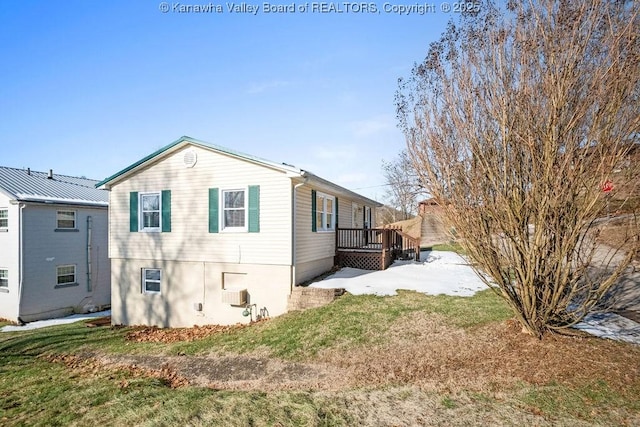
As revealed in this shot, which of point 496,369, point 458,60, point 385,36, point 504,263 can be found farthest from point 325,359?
point 385,36

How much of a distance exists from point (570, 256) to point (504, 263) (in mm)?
917

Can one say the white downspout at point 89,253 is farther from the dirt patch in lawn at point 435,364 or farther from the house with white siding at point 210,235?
the dirt patch in lawn at point 435,364

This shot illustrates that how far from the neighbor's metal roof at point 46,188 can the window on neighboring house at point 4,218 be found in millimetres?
1191

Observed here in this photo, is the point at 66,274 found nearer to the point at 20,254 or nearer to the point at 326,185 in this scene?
the point at 20,254

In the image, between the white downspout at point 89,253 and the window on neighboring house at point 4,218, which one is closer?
the window on neighboring house at point 4,218

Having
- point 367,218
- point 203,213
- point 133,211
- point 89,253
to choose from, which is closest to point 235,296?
point 203,213

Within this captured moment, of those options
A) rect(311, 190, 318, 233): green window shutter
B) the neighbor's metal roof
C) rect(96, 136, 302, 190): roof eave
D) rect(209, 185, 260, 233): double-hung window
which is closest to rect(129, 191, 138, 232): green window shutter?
rect(96, 136, 302, 190): roof eave

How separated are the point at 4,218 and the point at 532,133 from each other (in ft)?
68.6

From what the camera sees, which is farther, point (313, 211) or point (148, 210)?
point (148, 210)

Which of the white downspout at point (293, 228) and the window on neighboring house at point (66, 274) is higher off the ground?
the white downspout at point (293, 228)

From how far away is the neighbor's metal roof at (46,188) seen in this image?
50.3 feet

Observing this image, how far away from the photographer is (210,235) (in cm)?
1094

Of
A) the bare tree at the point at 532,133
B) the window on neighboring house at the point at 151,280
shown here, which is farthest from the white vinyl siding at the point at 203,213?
the bare tree at the point at 532,133

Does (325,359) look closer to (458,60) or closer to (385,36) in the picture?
(458,60)
